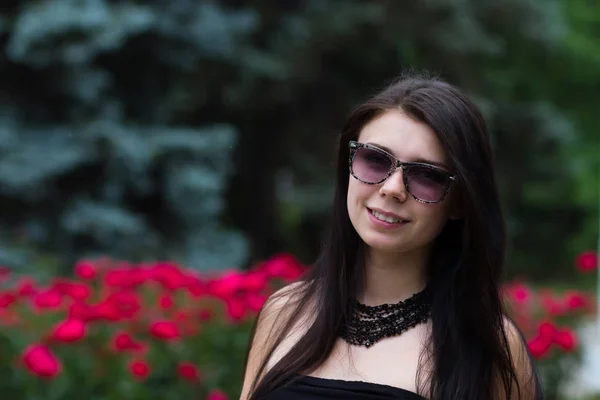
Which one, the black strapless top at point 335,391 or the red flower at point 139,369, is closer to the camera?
the black strapless top at point 335,391

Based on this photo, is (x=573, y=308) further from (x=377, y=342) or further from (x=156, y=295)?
(x=377, y=342)

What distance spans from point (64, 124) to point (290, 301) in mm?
5321

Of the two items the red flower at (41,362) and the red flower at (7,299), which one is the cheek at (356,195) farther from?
the red flower at (7,299)

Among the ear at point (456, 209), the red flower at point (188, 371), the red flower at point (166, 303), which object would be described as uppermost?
the ear at point (456, 209)

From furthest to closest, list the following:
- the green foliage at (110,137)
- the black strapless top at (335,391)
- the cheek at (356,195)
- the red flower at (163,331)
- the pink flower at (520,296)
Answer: the green foliage at (110,137) → the pink flower at (520,296) → the red flower at (163,331) → the cheek at (356,195) → the black strapless top at (335,391)

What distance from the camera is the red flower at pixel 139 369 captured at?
3.17 m

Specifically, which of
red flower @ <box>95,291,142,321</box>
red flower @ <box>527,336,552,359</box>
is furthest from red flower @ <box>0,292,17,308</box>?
red flower @ <box>527,336,552,359</box>

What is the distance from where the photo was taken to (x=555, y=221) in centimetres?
1767

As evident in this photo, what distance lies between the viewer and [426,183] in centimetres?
188

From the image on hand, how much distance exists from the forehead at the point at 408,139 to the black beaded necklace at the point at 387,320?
331 millimetres

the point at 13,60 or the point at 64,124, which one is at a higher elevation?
the point at 13,60

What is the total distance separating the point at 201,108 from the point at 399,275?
715 cm

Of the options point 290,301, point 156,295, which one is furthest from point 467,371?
point 156,295

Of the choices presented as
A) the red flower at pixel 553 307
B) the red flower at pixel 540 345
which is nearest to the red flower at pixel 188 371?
the red flower at pixel 540 345
